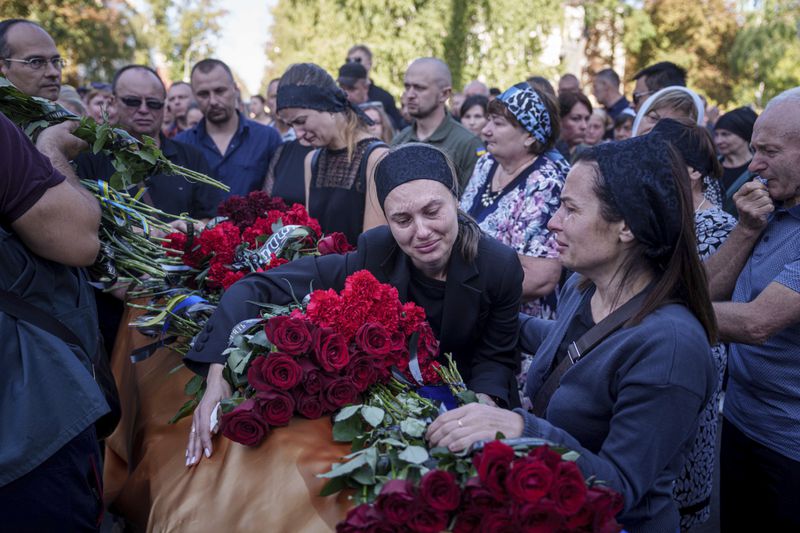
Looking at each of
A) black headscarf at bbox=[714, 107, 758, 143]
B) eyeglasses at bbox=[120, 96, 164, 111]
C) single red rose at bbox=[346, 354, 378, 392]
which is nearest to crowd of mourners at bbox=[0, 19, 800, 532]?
single red rose at bbox=[346, 354, 378, 392]

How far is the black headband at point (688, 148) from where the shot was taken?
11.4 ft

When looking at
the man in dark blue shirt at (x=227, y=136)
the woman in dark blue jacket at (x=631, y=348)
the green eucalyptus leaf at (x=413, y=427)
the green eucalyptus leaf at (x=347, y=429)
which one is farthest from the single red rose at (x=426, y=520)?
the man in dark blue shirt at (x=227, y=136)

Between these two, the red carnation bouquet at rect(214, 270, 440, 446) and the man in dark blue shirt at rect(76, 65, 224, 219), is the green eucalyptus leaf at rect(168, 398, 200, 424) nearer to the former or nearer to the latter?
the red carnation bouquet at rect(214, 270, 440, 446)

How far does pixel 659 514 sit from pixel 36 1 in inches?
1030

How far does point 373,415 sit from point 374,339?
289 mm

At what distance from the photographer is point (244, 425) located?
7.19 ft

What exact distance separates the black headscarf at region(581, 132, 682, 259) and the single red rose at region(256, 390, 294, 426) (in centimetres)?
119

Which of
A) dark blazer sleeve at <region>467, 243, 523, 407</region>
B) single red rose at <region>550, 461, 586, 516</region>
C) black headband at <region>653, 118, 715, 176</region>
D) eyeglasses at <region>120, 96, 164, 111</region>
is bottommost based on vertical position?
dark blazer sleeve at <region>467, 243, 523, 407</region>

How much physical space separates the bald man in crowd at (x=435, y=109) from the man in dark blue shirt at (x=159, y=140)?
2227mm

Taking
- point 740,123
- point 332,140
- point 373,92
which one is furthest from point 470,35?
point 332,140

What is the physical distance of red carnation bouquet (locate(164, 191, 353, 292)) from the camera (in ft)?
11.2

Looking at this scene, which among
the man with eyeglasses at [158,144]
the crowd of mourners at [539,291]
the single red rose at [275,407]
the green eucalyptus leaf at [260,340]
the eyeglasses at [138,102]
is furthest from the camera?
the eyeglasses at [138,102]

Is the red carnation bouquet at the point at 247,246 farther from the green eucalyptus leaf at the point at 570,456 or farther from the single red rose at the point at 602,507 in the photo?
the single red rose at the point at 602,507

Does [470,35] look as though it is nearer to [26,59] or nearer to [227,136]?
[227,136]
